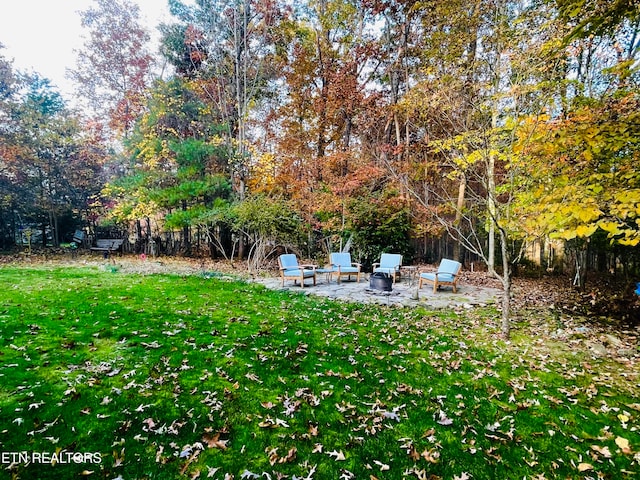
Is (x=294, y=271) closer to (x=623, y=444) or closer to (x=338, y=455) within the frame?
(x=338, y=455)

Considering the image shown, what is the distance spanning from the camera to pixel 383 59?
464 inches

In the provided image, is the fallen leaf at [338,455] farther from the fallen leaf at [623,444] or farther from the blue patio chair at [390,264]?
the blue patio chair at [390,264]

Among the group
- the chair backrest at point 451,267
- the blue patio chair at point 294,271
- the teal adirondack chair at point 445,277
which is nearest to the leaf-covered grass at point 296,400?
the teal adirondack chair at point 445,277

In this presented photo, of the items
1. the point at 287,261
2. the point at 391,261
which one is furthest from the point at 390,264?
the point at 287,261

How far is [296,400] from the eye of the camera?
2896 millimetres

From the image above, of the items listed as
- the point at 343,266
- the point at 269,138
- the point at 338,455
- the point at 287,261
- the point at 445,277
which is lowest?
Result: the point at 338,455

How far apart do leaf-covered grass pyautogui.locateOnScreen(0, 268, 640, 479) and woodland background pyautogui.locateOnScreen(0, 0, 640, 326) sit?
5136 millimetres

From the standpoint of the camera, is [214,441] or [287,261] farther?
[287,261]

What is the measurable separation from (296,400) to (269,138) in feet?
39.7

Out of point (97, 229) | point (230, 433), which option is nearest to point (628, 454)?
point (230, 433)

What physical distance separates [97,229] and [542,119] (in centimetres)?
1674

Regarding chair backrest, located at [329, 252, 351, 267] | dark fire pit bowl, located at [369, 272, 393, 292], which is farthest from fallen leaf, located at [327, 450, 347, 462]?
chair backrest, located at [329, 252, 351, 267]

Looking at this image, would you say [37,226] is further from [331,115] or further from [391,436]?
[391,436]

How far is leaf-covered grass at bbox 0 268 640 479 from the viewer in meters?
2.16
